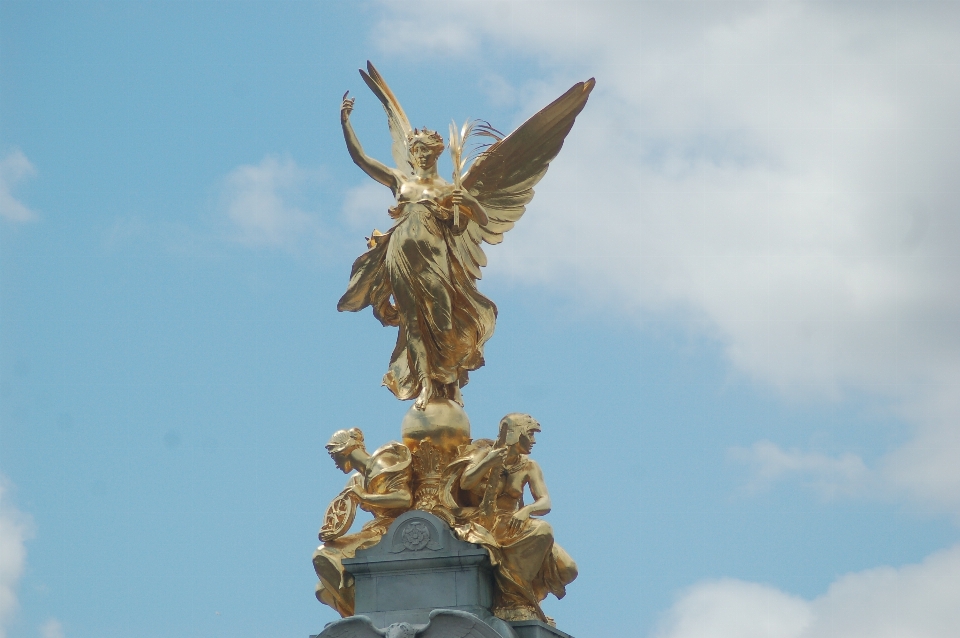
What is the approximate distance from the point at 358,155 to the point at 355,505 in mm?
3272

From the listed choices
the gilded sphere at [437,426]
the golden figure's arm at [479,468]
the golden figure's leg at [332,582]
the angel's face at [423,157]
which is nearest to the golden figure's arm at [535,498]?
the golden figure's arm at [479,468]

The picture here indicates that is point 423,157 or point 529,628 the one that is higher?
point 423,157

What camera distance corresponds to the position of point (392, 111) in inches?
725

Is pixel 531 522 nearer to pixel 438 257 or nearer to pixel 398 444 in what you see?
pixel 398 444

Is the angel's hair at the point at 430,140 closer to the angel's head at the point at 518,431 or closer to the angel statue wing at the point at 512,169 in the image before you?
the angel statue wing at the point at 512,169

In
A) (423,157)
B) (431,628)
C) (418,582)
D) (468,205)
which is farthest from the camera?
(423,157)

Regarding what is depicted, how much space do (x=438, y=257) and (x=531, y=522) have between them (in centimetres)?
255

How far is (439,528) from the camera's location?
53.9 ft

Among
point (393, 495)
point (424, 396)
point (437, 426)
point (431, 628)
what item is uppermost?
point (424, 396)

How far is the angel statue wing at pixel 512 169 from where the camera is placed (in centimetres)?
1756

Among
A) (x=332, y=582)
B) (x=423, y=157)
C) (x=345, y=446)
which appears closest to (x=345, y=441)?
(x=345, y=446)

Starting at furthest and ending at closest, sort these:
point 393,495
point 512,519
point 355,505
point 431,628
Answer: point 355,505, point 393,495, point 512,519, point 431,628

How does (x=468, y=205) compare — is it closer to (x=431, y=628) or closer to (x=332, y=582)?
(x=332, y=582)

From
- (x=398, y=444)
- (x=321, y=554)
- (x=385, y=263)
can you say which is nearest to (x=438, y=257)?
(x=385, y=263)
